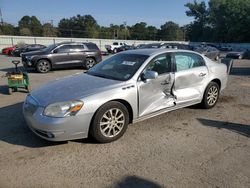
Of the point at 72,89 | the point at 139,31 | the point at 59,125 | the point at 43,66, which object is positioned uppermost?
the point at 139,31

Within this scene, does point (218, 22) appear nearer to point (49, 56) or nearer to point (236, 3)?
point (236, 3)

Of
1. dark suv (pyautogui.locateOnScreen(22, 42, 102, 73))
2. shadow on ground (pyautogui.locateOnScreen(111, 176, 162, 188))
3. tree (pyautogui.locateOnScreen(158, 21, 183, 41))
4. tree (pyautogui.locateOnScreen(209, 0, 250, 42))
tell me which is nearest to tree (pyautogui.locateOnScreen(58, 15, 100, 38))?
tree (pyautogui.locateOnScreen(158, 21, 183, 41))

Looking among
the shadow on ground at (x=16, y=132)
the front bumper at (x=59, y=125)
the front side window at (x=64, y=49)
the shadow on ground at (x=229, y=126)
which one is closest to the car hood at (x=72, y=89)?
the front bumper at (x=59, y=125)

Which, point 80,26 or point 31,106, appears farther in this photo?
point 80,26

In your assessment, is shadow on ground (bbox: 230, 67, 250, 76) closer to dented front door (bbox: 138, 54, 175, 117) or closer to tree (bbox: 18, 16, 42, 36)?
dented front door (bbox: 138, 54, 175, 117)

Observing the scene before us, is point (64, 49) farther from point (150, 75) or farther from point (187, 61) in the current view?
point (150, 75)

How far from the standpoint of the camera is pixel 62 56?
14.4m

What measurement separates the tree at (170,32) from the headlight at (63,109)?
10298 cm

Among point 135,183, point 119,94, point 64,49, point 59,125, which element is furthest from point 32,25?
point 135,183

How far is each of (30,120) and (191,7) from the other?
92.6 metres

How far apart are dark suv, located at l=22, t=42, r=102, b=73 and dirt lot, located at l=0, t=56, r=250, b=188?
28.5ft

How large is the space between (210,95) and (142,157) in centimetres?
308

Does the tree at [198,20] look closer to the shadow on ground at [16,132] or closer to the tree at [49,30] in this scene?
the tree at [49,30]

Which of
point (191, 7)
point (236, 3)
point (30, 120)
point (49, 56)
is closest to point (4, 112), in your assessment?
point (30, 120)
